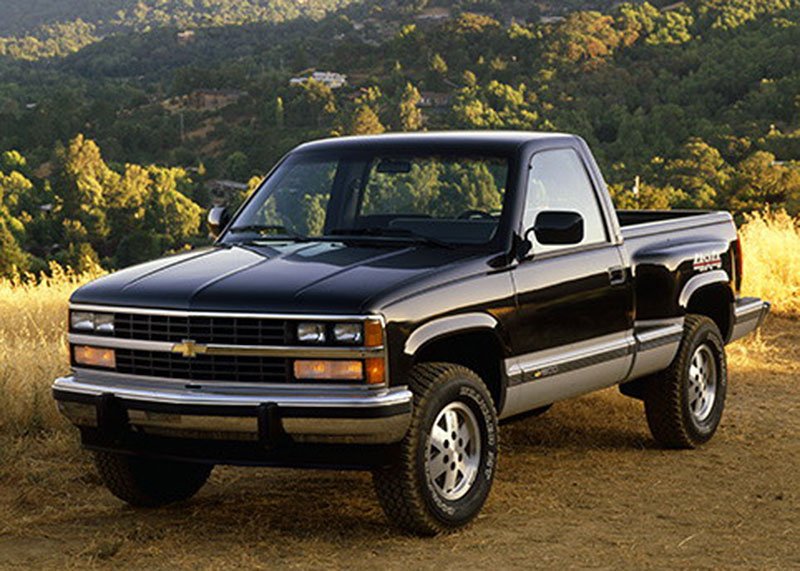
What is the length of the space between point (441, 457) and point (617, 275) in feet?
6.35

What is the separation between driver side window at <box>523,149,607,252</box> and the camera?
7.27 metres

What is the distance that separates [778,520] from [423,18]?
15394 cm

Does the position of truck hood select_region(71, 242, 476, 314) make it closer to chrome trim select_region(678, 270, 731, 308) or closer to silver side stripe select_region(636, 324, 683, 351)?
silver side stripe select_region(636, 324, 683, 351)

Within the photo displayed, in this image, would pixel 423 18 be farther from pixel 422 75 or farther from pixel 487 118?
pixel 487 118

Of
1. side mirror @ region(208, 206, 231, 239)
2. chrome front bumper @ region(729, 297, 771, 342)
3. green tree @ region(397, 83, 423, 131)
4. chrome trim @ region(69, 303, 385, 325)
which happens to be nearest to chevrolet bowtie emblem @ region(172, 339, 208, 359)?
chrome trim @ region(69, 303, 385, 325)

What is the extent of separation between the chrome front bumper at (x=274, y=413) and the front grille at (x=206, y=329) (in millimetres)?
203

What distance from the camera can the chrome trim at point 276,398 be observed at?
572 centimetres

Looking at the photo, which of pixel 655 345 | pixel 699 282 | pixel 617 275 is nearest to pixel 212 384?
pixel 617 275

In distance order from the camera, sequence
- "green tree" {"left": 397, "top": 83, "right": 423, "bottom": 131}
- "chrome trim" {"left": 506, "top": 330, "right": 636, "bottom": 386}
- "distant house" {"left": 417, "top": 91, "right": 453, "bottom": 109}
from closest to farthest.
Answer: "chrome trim" {"left": 506, "top": 330, "right": 636, "bottom": 386}
"green tree" {"left": 397, "top": 83, "right": 423, "bottom": 131}
"distant house" {"left": 417, "top": 91, "right": 453, "bottom": 109}

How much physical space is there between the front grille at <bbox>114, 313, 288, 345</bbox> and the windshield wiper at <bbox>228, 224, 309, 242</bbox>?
1222 mm

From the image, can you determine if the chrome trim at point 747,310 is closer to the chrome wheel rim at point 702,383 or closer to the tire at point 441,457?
the chrome wheel rim at point 702,383

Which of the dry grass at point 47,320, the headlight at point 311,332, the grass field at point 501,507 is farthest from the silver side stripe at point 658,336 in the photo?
the dry grass at point 47,320

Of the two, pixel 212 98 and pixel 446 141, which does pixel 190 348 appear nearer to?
pixel 446 141

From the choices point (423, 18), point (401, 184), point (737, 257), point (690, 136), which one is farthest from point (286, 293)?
point (423, 18)
